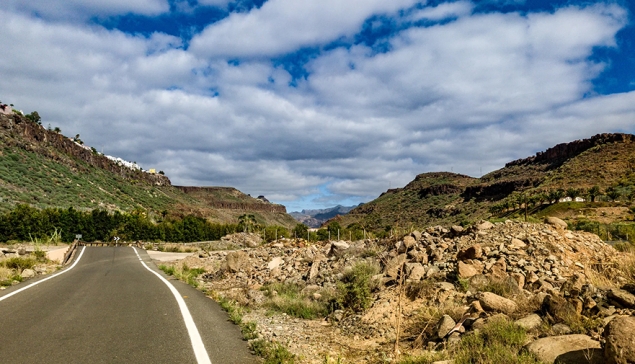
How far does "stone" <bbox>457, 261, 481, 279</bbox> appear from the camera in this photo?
32.1 ft

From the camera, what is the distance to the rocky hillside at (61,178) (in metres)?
60.4

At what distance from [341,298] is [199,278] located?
10.9 m

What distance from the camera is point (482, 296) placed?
23.4ft

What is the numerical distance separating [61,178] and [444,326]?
8455cm

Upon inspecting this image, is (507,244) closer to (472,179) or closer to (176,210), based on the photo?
(176,210)

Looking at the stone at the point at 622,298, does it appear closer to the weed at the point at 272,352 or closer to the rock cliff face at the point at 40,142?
the weed at the point at 272,352

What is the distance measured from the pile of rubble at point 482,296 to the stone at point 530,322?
0.05 feet

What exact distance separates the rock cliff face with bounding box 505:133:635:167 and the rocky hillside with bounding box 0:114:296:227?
90.2 meters

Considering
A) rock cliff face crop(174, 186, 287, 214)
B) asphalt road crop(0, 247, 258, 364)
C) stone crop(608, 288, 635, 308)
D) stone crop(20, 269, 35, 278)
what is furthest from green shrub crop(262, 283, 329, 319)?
rock cliff face crop(174, 186, 287, 214)

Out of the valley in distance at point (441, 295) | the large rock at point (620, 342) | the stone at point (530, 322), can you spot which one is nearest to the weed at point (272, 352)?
the valley in distance at point (441, 295)

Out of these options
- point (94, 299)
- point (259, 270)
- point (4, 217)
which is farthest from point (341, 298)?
point (4, 217)

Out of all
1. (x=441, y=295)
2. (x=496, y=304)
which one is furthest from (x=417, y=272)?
(x=496, y=304)

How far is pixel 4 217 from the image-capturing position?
44.9 meters

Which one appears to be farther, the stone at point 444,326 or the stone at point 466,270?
the stone at point 466,270
